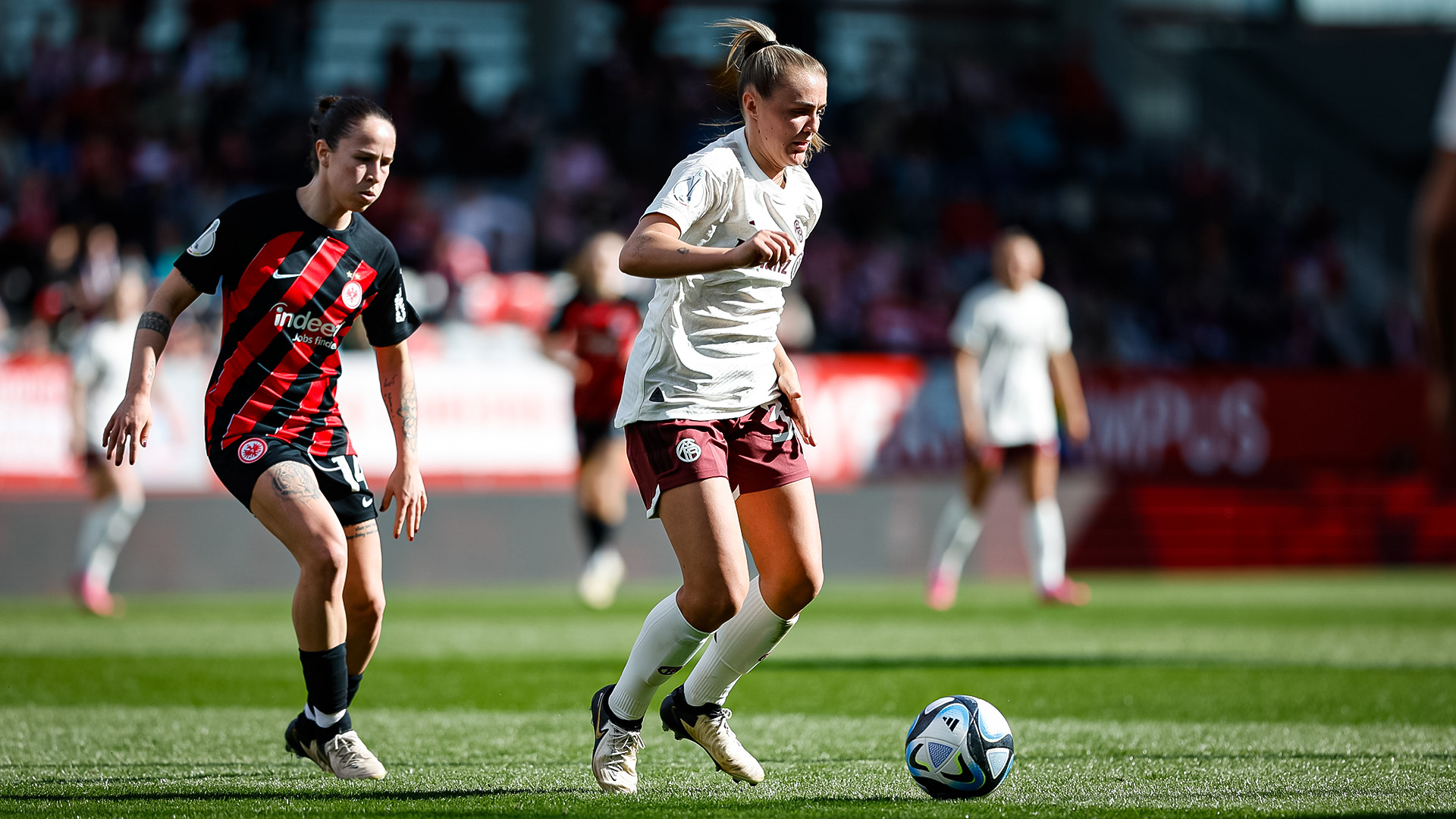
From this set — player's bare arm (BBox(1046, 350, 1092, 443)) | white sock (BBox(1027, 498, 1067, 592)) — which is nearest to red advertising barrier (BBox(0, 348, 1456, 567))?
player's bare arm (BBox(1046, 350, 1092, 443))

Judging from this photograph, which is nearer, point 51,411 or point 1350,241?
point 51,411

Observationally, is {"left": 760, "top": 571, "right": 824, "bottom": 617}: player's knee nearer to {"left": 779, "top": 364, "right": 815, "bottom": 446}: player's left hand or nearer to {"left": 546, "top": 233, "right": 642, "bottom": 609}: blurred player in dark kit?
{"left": 779, "top": 364, "right": 815, "bottom": 446}: player's left hand

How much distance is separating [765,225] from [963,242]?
53.6 ft

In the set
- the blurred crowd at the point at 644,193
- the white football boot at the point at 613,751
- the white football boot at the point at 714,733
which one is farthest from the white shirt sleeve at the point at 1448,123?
the blurred crowd at the point at 644,193

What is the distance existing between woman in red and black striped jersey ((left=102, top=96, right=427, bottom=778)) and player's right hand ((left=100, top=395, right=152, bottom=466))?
1.1 inches

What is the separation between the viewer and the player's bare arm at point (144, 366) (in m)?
4.89

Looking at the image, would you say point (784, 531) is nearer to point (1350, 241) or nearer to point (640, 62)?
point (640, 62)

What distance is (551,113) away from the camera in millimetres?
20891

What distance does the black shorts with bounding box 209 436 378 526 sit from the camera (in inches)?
204

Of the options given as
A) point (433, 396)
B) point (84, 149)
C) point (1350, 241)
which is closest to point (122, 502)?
point (433, 396)

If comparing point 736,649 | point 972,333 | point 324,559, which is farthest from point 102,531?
point 736,649

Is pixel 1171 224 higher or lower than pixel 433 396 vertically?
higher

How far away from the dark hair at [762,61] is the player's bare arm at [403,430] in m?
1.49

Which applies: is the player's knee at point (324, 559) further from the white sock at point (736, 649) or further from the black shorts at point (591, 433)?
the black shorts at point (591, 433)
